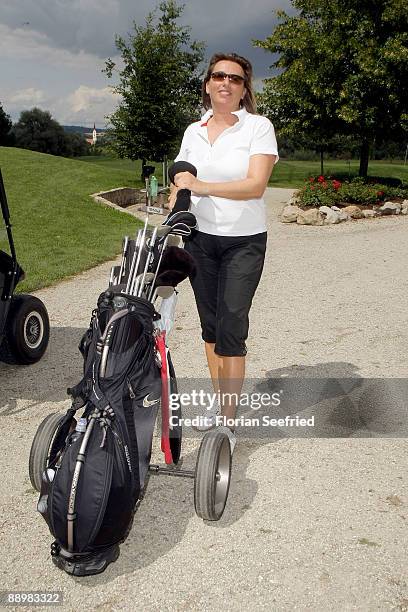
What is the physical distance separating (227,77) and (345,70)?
59.5 feet

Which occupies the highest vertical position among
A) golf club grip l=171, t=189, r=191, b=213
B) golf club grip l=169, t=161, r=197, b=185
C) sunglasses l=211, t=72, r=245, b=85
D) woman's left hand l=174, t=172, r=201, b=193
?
sunglasses l=211, t=72, r=245, b=85

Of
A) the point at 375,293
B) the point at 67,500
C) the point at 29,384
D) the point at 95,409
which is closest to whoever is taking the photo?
the point at 67,500

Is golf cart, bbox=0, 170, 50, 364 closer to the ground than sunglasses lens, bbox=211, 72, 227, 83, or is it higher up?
closer to the ground

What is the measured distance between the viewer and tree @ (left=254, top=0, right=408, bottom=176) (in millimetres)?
18031

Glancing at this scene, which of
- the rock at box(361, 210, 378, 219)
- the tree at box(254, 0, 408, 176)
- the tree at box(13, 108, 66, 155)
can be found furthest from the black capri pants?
the tree at box(13, 108, 66, 155)

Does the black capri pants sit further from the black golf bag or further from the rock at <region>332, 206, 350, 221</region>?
the rock at <region>332, 206, 350, 221</region>

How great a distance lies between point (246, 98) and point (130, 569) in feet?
8.95

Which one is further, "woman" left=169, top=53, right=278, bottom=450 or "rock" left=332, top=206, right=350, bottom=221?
"rock" left=332, top=206, right=350, bottom=221

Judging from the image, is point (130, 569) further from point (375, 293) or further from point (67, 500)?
point (375, 293)

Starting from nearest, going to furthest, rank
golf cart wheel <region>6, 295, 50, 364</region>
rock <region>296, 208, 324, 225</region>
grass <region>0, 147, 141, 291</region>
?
1. golf cart wheel <region>6, 295, 50, 364</region>
2. grass <region>0, 147, 141, 291</region>
3. rock <region>296, 208, 324, 225</region>

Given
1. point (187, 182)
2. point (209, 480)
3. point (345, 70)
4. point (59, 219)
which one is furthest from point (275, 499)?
point (345, 70)

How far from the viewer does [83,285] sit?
8.09 m

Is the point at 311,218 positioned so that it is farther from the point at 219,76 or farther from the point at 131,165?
the point at 131,165

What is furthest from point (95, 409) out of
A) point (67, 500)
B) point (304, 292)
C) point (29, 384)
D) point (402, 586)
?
point (304, 292)
